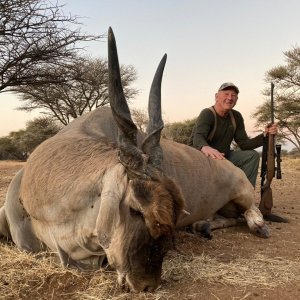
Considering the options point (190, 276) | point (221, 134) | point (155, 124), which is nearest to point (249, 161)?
point (221, 134)

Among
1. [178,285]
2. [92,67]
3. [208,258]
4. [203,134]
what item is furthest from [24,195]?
[92,67]

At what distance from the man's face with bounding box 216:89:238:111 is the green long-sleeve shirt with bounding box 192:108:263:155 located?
16cm

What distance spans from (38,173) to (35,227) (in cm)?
41

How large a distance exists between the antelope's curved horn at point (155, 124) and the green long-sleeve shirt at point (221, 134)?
2386 mm

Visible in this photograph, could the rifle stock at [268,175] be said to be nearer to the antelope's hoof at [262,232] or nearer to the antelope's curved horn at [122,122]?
the antelope's hoof at [262,232]

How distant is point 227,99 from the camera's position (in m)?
5.91

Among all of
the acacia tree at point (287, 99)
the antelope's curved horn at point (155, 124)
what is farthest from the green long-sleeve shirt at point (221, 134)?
the acacia tree at point (287, 99)

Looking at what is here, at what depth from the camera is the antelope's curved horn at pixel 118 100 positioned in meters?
2.67

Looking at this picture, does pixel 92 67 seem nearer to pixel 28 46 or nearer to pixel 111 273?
pixel 28 46

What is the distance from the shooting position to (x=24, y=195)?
133 inches

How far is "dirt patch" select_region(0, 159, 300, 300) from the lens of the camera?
9.62 ft

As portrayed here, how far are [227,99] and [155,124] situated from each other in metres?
2.96

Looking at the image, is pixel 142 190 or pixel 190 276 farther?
pixel 190 276

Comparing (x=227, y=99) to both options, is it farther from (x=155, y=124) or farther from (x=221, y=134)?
(x=155, y=124)
